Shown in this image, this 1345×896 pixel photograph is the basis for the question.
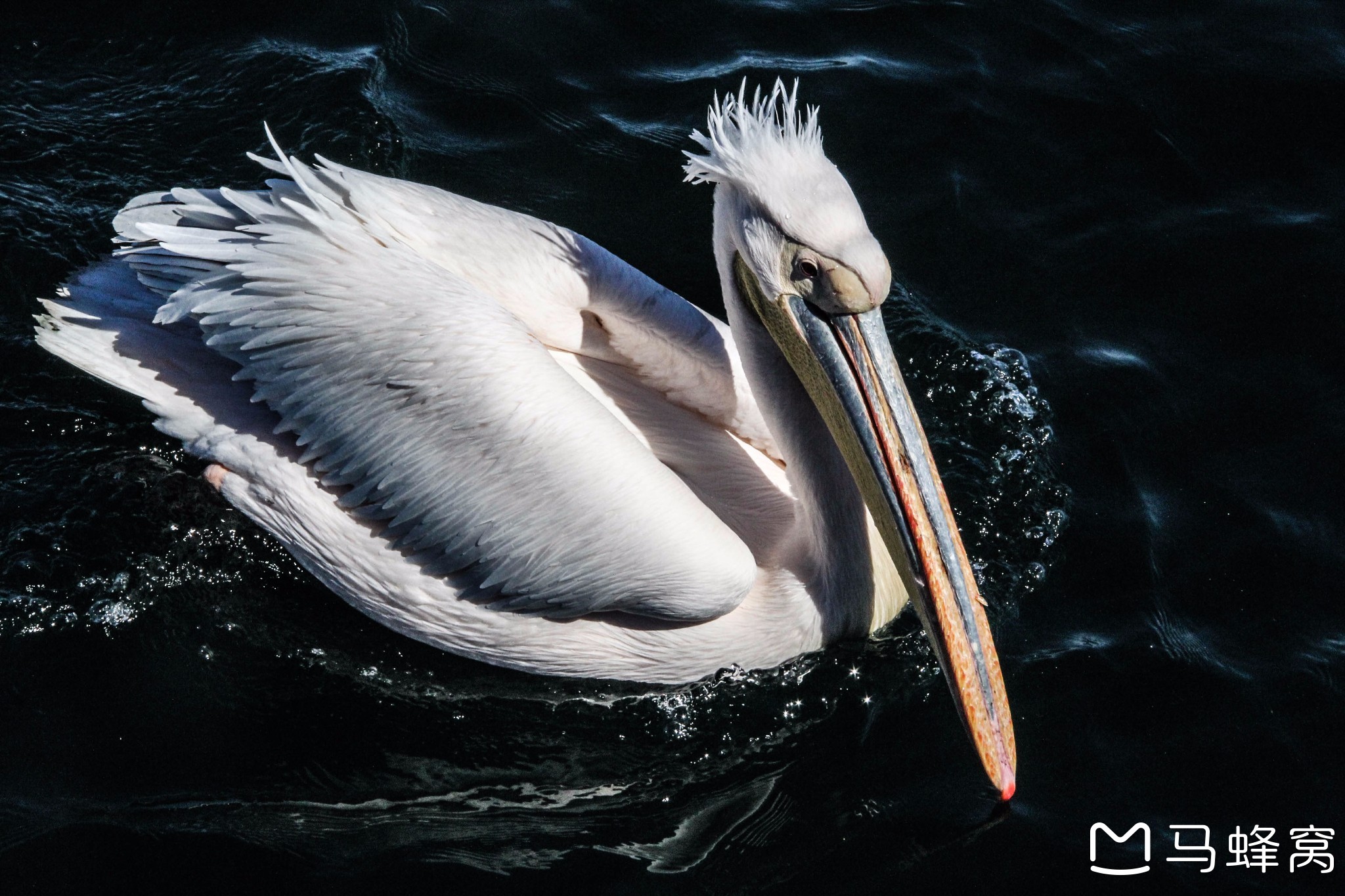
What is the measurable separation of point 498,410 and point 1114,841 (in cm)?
215

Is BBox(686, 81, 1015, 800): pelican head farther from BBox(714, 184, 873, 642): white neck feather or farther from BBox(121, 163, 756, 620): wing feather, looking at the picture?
BBox(121, 163, 756, 620): wing feather

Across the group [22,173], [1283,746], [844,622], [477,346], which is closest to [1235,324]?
[1283,746]

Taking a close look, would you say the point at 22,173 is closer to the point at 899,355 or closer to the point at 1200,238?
the point at 899,355

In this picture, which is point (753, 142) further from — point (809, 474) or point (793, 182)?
point (809, 474)

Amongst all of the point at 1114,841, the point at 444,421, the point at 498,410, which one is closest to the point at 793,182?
the point at 498,410

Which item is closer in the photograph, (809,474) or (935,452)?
(809,474)

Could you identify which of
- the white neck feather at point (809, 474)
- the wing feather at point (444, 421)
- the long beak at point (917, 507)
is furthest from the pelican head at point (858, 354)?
the wing feather at point (444, 421)

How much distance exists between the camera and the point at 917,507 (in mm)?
3561

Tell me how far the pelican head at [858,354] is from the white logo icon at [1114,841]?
0.35m

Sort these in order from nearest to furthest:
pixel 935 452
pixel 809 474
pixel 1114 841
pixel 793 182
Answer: pixel 793 182 < pixel 1114 841 < pixel 809 474 < pixel 935 452

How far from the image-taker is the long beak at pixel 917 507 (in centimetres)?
354

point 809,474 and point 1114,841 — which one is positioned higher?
point 809,474

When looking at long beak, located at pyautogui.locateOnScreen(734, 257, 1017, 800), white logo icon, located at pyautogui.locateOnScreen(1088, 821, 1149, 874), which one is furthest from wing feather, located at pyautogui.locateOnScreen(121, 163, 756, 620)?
white logo icon, located at pyautogui.locateOnScreen(1088, 821, 1149, 874)

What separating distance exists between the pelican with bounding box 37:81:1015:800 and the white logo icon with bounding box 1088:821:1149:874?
0.37 metres
